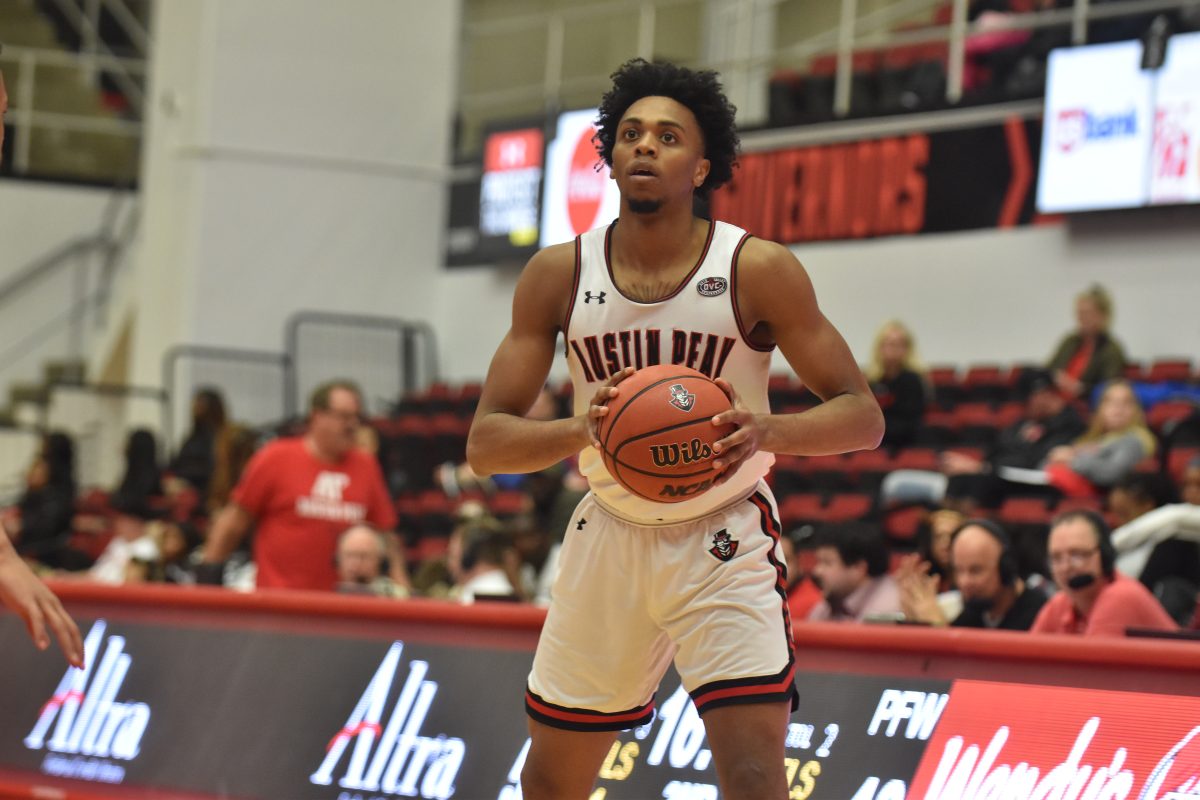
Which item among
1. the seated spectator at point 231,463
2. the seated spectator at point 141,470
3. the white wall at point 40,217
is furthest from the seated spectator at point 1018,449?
the white wall at point 40,217

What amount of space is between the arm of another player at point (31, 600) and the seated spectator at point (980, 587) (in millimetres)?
3545

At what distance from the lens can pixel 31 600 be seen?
11.5 ft

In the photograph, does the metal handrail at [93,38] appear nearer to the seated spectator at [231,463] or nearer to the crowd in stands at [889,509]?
the crowd in stands at [889,509]

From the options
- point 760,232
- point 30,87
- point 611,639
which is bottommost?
point 611,639

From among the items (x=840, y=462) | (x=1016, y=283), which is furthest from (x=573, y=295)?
(x=1016, y=283)

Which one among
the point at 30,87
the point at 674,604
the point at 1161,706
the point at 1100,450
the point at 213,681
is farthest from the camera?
the point at 30,87

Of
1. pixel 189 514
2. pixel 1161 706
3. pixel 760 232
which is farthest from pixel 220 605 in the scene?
pixel 760 232

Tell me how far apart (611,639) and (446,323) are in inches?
584

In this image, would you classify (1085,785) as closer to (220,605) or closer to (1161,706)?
(1161,706)

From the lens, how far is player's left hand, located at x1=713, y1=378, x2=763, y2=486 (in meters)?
3.57

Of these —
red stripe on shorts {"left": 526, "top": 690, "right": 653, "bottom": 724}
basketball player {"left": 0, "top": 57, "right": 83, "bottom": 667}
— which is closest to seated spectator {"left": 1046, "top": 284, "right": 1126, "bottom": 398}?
red stripe on shorts {"left": 526, "top": 690, "right": 653, "bottom": 724}

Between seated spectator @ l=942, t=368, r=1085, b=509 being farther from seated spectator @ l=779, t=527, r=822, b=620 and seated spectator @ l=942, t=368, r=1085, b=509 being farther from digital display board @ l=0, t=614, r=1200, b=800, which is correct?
digital display board @ l=0, t=614, r=1200, b=800

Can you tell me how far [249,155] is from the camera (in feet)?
58.0

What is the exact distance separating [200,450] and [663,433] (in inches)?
499
